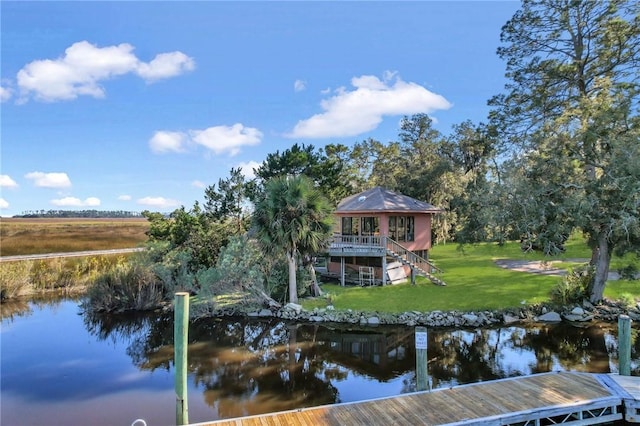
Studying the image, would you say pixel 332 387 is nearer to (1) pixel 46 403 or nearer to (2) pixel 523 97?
(1) pixel 46 403

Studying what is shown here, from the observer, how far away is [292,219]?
1594 cm

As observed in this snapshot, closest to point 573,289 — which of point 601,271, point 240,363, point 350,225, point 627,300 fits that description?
point 601,271

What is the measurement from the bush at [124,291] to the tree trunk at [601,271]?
756 inches

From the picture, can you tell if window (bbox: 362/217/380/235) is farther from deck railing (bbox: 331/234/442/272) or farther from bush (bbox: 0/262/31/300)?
bush (bbox: 0/262/31/300)

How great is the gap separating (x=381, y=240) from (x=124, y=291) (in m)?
12.9

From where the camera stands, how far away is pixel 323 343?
1241 centimetres

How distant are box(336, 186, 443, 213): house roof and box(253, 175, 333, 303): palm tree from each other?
4.53 m

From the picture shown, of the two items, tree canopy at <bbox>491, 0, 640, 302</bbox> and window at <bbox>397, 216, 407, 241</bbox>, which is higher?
tree canopy at <bbox>491, 0, 640, 302</bbox>

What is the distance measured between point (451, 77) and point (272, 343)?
21.4 meters

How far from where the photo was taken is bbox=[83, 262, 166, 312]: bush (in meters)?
16.8

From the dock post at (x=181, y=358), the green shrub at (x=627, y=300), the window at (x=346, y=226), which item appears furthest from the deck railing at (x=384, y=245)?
the dock post at (x=181, y=358)

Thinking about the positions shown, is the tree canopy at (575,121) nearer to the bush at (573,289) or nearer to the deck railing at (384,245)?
the bush at (573,289)

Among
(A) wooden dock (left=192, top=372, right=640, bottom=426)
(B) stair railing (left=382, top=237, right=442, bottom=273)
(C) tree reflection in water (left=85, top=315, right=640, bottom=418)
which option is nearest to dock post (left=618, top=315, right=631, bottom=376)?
(A) wooden dock (left=192, top=372, right=640, bottom=426)

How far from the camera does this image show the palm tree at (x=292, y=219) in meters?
15.8
